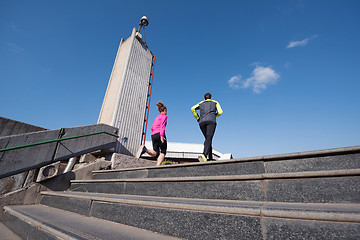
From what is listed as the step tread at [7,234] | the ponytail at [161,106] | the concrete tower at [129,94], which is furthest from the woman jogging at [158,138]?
the step tread at [7,234]

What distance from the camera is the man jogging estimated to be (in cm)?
376

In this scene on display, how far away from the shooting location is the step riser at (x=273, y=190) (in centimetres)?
118

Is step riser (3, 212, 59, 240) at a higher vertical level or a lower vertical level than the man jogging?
lower

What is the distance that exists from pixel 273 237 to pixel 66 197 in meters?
2.66

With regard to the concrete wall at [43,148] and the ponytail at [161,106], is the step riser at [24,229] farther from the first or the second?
the ponytail at [161,106]

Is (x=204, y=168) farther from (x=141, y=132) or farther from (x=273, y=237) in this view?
(x=141, y=132)

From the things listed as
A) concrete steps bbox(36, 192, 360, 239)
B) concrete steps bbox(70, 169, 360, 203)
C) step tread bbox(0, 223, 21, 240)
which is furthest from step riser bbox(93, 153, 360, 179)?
step tread bbox(0, 223, 21, 240)

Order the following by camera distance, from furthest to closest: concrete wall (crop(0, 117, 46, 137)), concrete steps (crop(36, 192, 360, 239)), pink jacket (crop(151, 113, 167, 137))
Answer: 1. pink jacket (crop(151, 113, 167, 137))
2. concrete wall (crop(0, 117, 46, 137))
3. concrete steps (crop(36, 192, 360, 239))

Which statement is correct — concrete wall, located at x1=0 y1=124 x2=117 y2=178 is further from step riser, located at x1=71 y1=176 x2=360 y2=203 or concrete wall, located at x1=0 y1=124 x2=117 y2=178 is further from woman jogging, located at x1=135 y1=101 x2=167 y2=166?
step riser, located at x1=71 y1=176 x2=360 y2=203

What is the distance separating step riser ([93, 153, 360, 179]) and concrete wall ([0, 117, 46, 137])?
9.42 ft

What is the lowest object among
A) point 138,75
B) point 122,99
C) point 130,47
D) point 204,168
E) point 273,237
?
point 273,237

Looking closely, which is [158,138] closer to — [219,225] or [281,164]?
[281,164]

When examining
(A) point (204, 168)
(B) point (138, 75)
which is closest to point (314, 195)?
(A) point (204, 168)

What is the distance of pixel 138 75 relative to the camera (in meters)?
6.41
